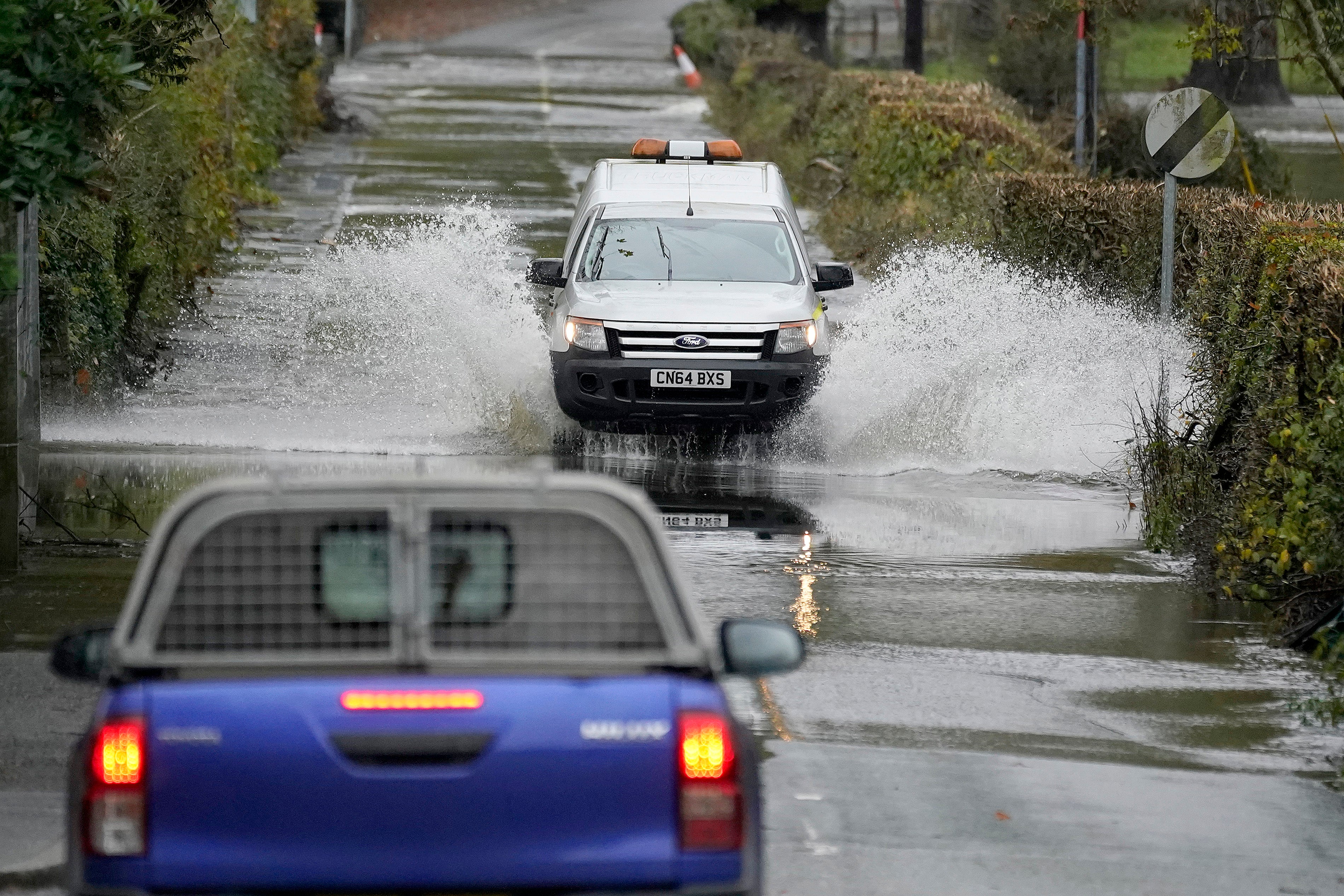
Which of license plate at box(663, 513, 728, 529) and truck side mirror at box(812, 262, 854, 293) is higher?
truck side mirror at box(812, 262, 854, 293)

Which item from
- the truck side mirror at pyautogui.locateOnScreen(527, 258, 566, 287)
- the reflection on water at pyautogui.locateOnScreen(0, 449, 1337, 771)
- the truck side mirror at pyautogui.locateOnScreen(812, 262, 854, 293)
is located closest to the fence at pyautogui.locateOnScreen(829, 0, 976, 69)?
the truck side mirror at pyautogui.locateOnScreen(812, 262, 854, 293)

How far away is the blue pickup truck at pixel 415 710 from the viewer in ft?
12.9

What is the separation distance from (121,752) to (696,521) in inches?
300

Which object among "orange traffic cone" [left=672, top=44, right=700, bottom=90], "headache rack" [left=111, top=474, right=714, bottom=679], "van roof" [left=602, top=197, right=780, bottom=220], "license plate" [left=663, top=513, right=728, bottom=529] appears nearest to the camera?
"headache rack" [left=111, top=474, right=714, bottom=679]

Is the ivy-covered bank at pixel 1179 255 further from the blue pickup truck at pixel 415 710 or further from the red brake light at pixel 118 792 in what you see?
the red brake light at pixel 118 792

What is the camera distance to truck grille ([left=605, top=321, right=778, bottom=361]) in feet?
42.2

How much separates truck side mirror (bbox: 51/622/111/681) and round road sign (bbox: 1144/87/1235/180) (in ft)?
35.4

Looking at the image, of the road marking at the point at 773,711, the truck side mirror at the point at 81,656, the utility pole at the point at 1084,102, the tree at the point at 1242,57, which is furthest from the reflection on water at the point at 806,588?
the utility pole at the point at 1084,102

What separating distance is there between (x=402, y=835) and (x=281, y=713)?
0.35 meters

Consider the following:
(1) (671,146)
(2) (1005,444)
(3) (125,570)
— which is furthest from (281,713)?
(1) (671,146)

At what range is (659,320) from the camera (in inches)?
507

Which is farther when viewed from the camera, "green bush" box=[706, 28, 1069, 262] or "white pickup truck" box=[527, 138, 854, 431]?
"green bush" box=[706, 28, 1069, 262]

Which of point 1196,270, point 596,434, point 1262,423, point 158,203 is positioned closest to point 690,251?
point 596,434

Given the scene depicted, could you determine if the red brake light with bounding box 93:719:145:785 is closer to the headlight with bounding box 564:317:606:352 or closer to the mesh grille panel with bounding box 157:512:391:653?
the mesh grille panel with bounding box 157:512:391:653
